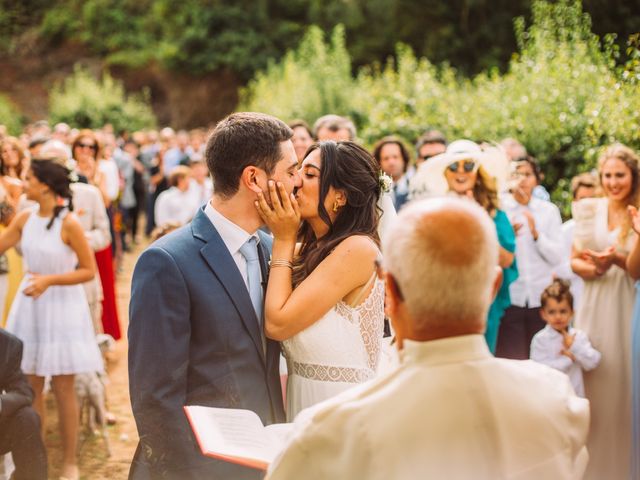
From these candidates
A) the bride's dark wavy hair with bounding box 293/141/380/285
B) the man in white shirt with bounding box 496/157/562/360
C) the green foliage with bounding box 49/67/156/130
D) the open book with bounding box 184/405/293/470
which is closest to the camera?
the open book with bounding box 184/405/293/470

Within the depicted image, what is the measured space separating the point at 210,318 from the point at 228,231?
0.34m

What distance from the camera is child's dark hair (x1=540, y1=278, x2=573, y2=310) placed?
5.98 m

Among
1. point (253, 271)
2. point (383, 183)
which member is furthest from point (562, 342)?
point (253, 271)

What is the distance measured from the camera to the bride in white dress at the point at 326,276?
2.86m

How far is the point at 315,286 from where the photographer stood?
2893mm

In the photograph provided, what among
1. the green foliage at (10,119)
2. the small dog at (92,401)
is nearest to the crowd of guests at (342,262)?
the small dog at (92,401)

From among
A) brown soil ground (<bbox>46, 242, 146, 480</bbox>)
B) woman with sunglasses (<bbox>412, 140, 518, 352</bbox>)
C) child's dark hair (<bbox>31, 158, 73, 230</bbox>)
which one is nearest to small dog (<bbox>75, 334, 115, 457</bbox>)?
brown soil ground (<bbox>46, 242, 146, 480</bbox>)

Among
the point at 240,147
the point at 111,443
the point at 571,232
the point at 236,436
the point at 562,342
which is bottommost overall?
the point at 111,443

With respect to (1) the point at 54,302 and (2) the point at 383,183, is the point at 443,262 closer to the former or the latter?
(2) the point at 383,183

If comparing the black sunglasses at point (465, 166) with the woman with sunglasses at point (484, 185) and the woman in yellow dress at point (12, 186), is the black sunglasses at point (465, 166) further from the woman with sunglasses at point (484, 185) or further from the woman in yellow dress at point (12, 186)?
the woman in yellow dress at point (12, 186)

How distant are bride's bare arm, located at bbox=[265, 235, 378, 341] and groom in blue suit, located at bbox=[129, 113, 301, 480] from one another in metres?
0.08

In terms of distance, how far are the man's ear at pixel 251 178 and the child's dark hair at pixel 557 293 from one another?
375 cm

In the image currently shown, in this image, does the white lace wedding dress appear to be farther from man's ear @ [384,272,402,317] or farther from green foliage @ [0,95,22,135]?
green foliage @ [0,95,22,135]

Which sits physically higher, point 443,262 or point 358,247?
point 443,262
